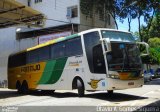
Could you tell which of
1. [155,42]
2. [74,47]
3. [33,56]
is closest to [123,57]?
[74,47]

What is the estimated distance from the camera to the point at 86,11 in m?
34.7

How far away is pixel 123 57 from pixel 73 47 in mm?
3155

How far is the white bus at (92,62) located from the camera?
1571cm

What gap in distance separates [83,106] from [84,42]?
4144mm

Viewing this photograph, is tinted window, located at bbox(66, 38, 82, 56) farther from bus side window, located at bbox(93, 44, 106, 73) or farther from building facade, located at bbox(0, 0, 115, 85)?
building facade, located at bbox(0, 0, 115, 85)

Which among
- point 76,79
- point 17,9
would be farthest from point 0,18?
point 76,79

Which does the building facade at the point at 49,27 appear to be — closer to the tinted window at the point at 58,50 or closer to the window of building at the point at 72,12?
the window of building at the point at 72,12

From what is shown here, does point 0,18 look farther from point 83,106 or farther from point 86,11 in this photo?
point 83,106

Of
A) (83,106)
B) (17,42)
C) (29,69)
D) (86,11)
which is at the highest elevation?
(86,11)

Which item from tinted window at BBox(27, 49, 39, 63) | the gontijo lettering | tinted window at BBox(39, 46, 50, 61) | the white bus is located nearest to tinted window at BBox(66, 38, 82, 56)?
the white bus

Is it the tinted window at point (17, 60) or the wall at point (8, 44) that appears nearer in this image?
the tinted window at point (17, 60)

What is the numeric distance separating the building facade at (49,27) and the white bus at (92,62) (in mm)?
13491

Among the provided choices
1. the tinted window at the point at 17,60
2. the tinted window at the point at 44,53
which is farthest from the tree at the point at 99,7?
the tinted window at the point at 44,53

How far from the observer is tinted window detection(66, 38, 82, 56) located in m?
17.5
